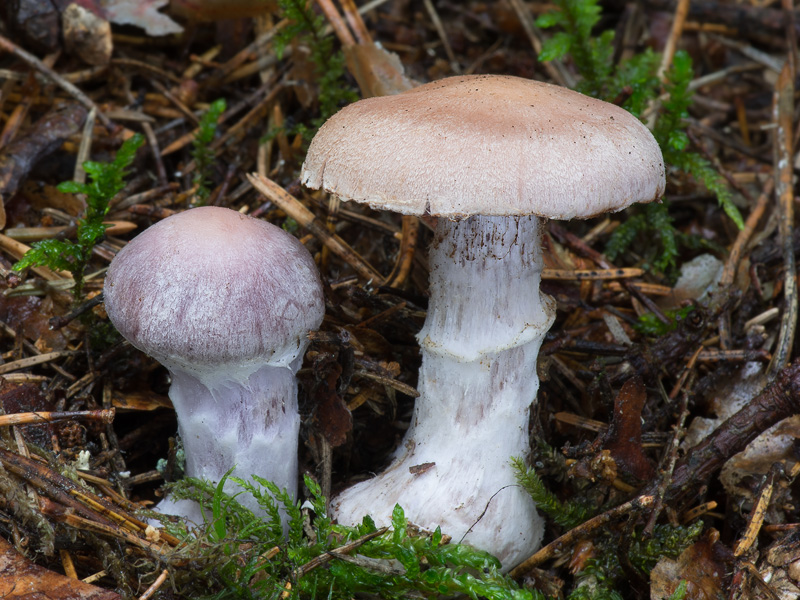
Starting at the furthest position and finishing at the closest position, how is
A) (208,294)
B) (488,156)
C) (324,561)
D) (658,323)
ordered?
1. (658,323)
2. (324,561)
3. (208,294)
4. (488,156)

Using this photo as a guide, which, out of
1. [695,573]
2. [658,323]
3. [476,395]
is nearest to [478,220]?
[476,395]

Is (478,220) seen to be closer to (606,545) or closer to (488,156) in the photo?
(488,156)

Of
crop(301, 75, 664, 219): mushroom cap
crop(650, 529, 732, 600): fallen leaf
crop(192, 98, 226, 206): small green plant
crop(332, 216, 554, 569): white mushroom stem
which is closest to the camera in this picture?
crop(301, 75, 664, 219): mushroom cap

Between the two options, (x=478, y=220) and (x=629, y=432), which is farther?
(x=629, y=432)

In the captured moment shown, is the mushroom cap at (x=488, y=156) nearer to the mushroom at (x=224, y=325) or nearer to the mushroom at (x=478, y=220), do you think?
the mushroom at (x=478, y=220)

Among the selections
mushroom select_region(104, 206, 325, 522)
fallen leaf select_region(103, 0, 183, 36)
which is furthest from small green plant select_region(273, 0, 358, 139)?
mushroom select_region(104, 206, 325, 522)

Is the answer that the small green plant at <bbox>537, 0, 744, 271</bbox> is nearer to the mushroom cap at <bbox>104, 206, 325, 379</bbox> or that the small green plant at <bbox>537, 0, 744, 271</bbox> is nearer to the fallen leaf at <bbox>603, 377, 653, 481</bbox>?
the fallen leaf at <bbox>603, 377, 653, 481</bbox>

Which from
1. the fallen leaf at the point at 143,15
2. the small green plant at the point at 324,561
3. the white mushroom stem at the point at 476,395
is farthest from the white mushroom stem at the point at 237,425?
the fallen leaf at the point at 143,15
